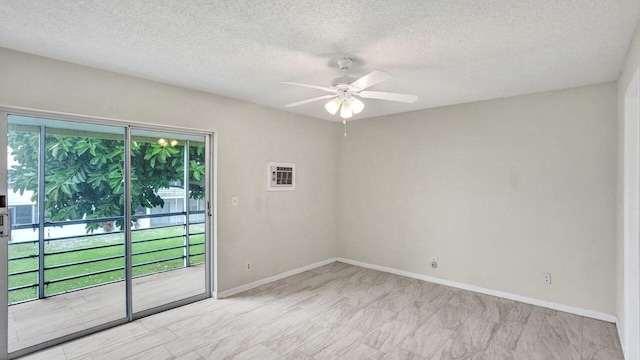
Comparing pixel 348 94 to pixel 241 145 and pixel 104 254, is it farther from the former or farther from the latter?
pixel 104 254

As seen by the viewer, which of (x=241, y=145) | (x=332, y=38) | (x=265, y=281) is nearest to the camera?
(x=332, y=38)

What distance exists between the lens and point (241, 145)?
13.1 feet

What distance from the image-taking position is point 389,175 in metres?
4.81

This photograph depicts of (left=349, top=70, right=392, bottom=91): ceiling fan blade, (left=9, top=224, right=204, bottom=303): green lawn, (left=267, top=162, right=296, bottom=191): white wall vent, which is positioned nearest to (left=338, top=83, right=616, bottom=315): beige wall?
(left=267, top=162, right=296, bottom=191): white wall vent

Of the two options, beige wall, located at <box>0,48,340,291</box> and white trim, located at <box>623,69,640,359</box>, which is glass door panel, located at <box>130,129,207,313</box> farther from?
white trim, located at <box>623,69,640,359</box>

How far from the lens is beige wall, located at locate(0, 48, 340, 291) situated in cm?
260

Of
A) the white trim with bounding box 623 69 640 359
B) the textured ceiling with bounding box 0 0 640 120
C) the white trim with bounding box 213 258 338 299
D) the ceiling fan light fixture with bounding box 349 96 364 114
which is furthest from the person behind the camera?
the white trim with bounding box 213 258 338 299

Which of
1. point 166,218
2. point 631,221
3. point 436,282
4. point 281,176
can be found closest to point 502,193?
point 631,221

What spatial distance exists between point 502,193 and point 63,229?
15.3 feet

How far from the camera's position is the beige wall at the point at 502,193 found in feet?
10.5

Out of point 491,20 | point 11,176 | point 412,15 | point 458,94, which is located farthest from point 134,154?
point 458,94

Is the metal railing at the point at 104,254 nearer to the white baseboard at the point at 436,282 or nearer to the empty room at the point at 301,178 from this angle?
the empty room at the point at 301,178

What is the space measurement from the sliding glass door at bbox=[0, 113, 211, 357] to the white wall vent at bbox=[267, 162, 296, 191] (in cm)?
90

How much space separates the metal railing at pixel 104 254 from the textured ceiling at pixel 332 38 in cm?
159
